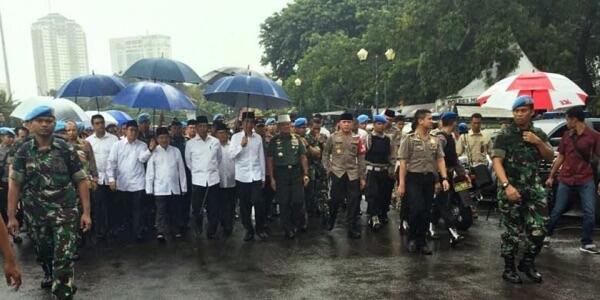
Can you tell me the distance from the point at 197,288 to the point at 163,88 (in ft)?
12.1

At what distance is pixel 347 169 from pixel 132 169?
3.05 meters

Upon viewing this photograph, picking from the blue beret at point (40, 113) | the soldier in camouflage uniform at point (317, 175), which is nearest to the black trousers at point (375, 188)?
the soldier in camouflage uniform at point (317, 175)

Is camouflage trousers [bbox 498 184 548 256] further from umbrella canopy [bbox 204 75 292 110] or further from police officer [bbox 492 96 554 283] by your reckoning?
umbrella canopy [bbox 204 75 292 110]

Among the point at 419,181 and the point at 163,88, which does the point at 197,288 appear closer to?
the point at 419,181

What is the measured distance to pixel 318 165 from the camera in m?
9.16

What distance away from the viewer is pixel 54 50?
221ft

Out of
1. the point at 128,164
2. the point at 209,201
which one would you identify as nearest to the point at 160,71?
the point at 128,164

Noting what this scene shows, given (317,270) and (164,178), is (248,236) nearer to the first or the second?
(164,178)

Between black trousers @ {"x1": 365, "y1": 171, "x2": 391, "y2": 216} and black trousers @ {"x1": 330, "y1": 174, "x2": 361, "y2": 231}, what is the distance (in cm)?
50

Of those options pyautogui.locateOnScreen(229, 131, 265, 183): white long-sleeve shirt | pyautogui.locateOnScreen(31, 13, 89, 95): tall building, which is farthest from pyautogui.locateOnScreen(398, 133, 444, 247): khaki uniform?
pyautogui.locateOnScreen(31, 13, 89, 95): tall building

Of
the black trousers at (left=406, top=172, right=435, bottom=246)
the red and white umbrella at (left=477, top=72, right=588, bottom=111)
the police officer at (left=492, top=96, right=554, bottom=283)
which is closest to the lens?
the police officer at (left=492, top=96, right=554, bottom=283)

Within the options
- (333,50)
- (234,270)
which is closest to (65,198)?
(234,270)

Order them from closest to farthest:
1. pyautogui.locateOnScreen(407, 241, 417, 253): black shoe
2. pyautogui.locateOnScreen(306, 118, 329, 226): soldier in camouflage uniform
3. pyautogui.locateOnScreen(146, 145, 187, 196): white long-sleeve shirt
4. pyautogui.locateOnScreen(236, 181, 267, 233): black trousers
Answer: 1. pyautogui.locateOnScreen(407, 241, 417, 253): black shoe
2. pyautogui.locateOnScreen(146, 145, 187, 196): white long-sleeve shirt
3. pyautogui.locateOnScreen(236, 181, 267, 233): black trousers
4. pyautogui.locateOnScreen(306, 118, 329, 226): soldier in camouflage uniform

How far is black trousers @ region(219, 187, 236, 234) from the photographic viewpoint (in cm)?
770
